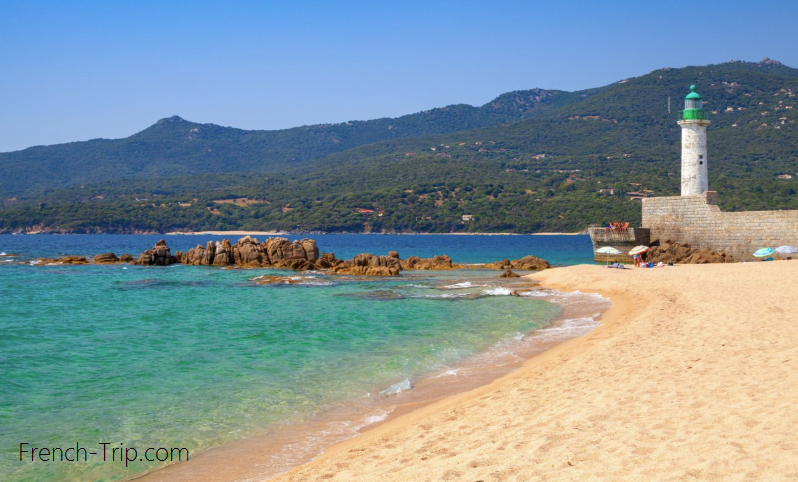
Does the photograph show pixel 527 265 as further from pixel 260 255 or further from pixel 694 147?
pixel 260 255

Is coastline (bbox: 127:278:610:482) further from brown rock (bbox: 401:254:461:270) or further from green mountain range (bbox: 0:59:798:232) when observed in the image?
green mountain range (bbox: 0:59:798:232)

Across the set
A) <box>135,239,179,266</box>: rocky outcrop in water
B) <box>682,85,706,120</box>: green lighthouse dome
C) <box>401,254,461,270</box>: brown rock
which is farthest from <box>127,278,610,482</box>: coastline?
<box>135,239,179,266</box>: rocky outcrop in water

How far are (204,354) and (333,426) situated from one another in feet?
18.6

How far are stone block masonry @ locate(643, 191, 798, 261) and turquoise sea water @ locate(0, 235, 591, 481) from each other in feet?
52.9

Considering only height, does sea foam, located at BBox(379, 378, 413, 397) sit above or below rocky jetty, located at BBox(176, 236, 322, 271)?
below

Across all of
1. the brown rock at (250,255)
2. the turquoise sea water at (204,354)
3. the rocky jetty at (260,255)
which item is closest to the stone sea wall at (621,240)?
the turquoise sea water at (204,354)

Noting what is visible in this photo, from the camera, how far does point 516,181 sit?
12131 cm

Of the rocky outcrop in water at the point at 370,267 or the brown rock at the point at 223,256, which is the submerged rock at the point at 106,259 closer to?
the brown rock at the point at 223,256

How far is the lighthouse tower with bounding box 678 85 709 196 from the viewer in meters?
36.6

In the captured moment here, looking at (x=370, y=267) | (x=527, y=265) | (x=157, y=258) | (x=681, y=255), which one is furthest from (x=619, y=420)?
(x=157, y=258)

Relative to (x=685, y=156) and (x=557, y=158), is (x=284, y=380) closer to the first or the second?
(x=685, y=156)

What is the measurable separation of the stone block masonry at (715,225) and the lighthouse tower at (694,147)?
1382 mm

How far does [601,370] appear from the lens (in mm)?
9039

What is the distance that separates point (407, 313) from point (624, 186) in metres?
89.4
